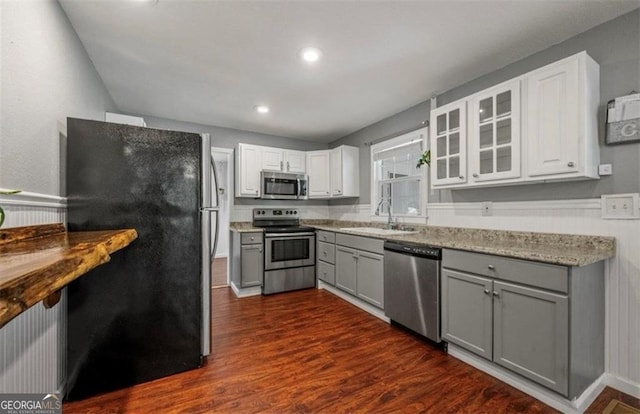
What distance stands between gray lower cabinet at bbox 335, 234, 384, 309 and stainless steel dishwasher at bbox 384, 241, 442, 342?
0.14m

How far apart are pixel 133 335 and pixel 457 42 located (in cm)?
313

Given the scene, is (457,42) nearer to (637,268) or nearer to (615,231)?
(615,231)

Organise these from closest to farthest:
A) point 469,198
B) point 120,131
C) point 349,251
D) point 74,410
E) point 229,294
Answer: point 74,410 < point 120,131 < point 469,198 < point 349,251 < point 229,294

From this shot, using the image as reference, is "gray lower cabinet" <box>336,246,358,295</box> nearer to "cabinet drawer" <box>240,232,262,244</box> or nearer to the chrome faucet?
the chrome faucet

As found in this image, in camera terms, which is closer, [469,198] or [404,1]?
[404,1]

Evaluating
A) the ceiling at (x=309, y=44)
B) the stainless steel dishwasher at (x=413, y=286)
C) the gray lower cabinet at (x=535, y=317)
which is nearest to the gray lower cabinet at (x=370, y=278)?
the stainless steel dishwasher at (x=413, y=286)

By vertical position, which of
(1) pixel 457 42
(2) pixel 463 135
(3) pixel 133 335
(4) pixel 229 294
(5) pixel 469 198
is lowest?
(4) pixel 229 294

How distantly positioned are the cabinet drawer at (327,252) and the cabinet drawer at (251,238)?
2.85ft

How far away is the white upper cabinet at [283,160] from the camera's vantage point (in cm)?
416

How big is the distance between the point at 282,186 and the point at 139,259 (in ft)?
8.37

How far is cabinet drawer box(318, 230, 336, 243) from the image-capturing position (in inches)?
144

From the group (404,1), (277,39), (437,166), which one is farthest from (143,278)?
(437,166)

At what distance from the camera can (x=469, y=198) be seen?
2637 mm

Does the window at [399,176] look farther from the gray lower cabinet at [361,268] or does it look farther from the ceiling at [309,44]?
the gray lower cabinet at [361,268]
